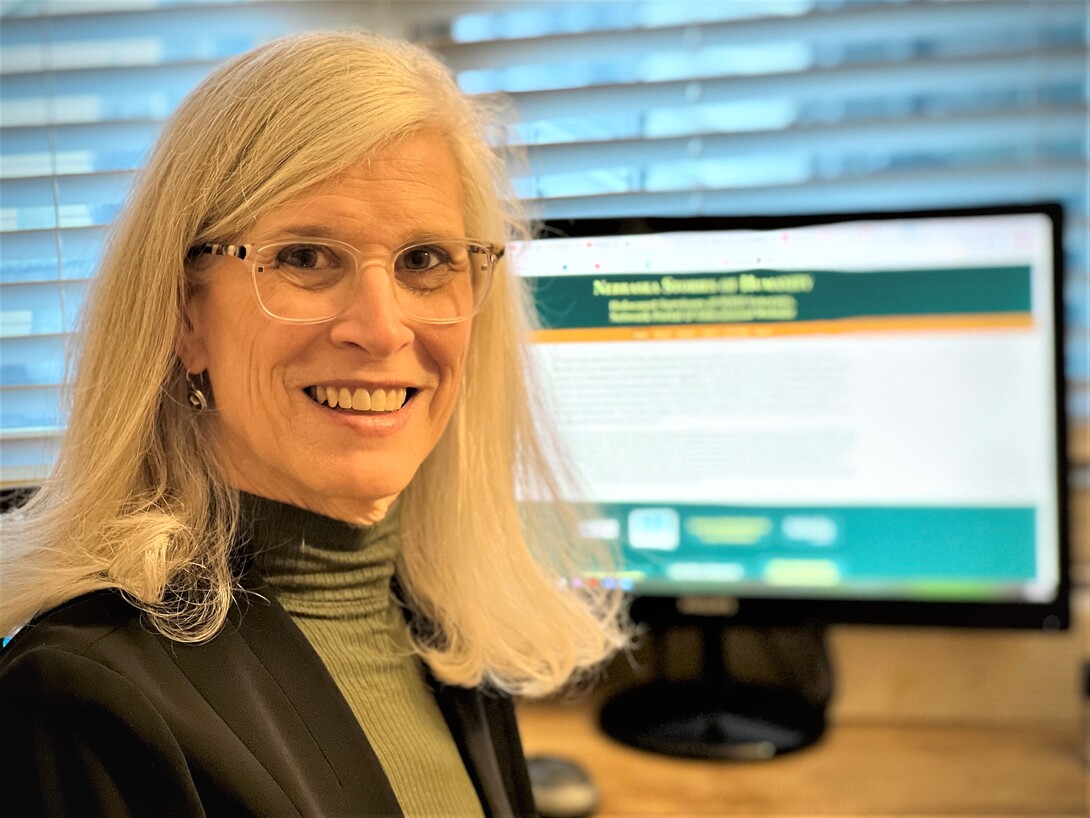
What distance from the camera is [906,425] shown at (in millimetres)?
1233

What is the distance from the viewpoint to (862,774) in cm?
121

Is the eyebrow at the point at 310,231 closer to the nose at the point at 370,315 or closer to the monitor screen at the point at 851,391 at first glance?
the nose at the point at 370,315

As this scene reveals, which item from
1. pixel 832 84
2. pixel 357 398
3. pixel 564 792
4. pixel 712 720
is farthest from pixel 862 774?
pixel 832 84

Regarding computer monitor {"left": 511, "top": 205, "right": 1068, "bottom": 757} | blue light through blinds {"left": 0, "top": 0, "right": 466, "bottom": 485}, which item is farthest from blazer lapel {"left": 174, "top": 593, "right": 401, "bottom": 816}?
blue light through blinds {"left": 0, "top": 0, "right": 466, "bottom": 485}

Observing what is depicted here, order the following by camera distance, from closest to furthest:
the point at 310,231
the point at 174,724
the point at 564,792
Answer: the point at 174,724 → the point at 310,231 → the point at 564,792

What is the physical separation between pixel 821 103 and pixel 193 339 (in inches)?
39.9

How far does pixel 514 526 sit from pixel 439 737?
0.24 metres

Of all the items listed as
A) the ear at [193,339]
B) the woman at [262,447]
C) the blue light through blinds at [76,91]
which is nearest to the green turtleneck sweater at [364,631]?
the woman at [262,447]

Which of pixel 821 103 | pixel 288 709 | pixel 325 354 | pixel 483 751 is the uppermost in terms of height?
pixel 821 103

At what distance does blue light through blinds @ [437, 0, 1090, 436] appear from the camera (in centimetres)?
140

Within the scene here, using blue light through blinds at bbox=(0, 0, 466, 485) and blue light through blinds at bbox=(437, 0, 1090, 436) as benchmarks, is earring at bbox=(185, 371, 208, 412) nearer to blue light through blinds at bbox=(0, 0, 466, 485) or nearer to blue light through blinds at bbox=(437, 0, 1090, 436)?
blue light through blinds at bbox=(0, 0, 466, 485)

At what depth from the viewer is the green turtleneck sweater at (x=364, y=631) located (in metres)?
0.79

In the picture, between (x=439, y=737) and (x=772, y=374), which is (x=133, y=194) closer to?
(x=439, y=737)

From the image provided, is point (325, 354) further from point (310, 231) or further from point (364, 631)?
point (364, 631)
